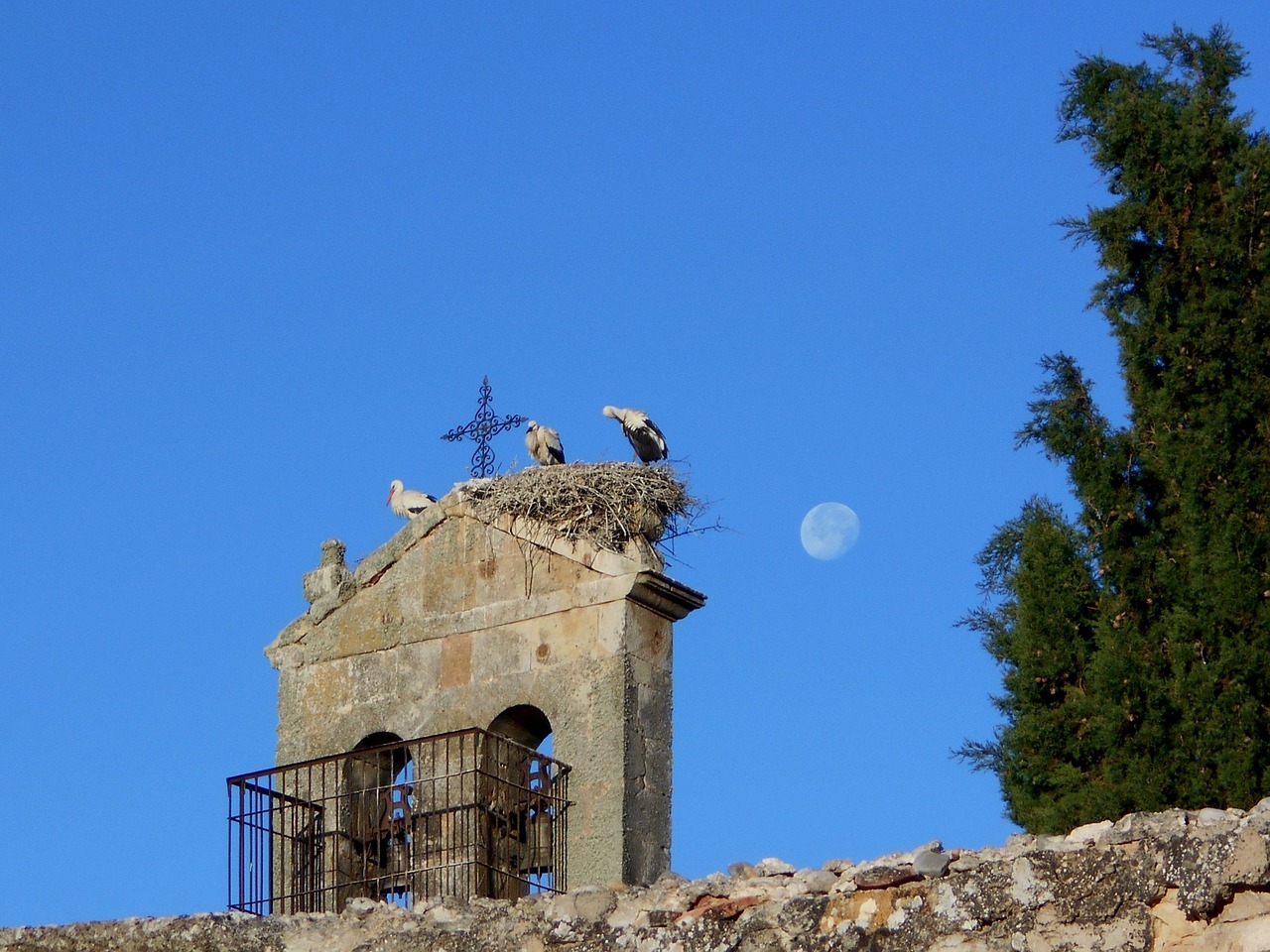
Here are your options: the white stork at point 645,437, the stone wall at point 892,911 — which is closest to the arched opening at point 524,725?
the white stork at point 645,437

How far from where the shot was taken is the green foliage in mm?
9773

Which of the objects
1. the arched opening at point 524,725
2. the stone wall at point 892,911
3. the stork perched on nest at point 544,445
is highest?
the stork perched on nest at point 544,445

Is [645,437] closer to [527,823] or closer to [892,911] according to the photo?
[527,823]

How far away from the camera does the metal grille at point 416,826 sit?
9.45 metres

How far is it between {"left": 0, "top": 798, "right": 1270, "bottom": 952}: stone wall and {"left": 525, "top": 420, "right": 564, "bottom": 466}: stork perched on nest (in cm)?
551

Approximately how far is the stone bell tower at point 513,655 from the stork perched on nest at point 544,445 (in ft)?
2.09

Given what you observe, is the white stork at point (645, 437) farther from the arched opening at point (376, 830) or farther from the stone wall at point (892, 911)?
the stone wall at point (892, 911)

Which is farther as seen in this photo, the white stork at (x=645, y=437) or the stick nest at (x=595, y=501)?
the white stork at (x=645, y=437)

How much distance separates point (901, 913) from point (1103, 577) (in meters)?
5.72

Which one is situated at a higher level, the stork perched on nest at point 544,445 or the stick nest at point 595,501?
the stork perched on nest at point 544,445

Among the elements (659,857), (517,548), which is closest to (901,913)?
(659,857)

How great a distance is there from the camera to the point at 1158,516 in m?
10.7

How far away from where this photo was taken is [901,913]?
16.9ft

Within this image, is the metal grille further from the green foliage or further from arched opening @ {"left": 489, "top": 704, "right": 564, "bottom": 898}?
the green foliage
